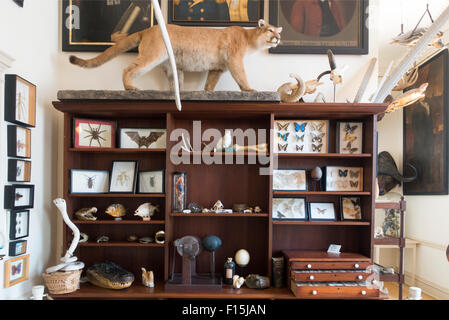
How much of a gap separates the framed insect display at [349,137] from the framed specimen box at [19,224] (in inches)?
95.2

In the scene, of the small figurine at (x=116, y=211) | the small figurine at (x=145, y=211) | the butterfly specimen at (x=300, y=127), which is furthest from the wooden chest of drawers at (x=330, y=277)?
the small figurine at (x=116, y=211)

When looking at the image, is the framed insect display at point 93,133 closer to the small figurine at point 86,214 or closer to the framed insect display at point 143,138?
the framed insect display at point 143,138

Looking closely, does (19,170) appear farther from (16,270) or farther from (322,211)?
(322,211)

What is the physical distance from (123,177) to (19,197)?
721 millimetres

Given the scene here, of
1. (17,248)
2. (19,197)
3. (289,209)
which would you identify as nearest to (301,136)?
(289,209)

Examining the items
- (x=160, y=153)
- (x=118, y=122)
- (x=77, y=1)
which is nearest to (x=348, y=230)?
(x=160, y=153)

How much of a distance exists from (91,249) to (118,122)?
109cm

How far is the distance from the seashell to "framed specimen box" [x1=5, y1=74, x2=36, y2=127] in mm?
831

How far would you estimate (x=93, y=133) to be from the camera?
2.44 m

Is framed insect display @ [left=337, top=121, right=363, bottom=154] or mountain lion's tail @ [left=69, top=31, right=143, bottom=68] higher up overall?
mountain lion's tail @ [left=69, top=31, right=143, bottom=68]

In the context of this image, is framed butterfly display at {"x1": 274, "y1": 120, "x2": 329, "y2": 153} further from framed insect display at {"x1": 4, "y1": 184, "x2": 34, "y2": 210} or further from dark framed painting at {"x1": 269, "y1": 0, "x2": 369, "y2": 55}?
framed insect display at {"x1": 4, "y1": 184, "x2": 34, "y2": 210}

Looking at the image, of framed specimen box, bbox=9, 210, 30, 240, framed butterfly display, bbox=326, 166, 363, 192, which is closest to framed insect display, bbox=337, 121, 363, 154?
framed butterfly display, bbox=326, 166, 363, 192

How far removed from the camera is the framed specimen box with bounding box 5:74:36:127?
1.94 m

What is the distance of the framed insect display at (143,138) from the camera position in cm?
250
